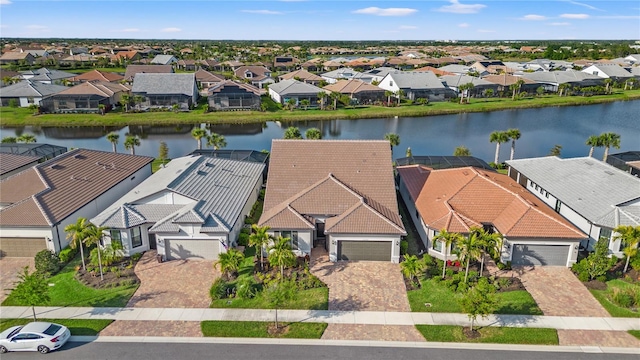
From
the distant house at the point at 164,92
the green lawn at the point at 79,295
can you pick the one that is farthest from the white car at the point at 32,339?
the distant house at the point at 164,92

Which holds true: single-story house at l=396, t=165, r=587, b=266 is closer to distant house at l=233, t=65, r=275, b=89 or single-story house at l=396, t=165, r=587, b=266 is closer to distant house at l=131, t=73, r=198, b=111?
distant house at l=131, t=73, r=198, b=111

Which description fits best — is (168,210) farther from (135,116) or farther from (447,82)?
(447,82)

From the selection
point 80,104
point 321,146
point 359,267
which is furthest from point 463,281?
point 80,104

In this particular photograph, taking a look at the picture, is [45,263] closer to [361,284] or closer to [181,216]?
[181,216]

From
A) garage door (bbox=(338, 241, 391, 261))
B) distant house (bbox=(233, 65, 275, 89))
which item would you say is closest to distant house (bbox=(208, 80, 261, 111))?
distant house (bbox=(233, 65, 275, 89))

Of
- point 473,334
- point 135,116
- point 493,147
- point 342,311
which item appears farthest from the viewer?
point 135,116

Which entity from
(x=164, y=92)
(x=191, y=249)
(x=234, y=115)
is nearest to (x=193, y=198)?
(x=191, y=249)

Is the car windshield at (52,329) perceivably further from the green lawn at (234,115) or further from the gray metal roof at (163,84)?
the gray metal roof at (163,84)
